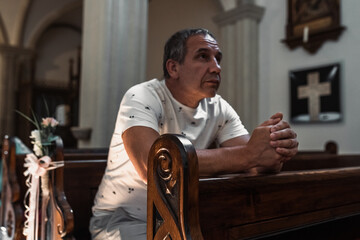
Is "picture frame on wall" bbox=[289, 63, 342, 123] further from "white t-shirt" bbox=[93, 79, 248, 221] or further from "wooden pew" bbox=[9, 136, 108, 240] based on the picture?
Result: "wooden pew" bbox=[9, 136, 108, 240]

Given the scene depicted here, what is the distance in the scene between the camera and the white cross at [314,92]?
19.5 feet

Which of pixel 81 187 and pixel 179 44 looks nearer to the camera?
pixel 179 44

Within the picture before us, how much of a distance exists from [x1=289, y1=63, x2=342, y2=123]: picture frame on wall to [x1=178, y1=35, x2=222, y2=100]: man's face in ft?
14.9

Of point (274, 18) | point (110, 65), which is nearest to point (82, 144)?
point (110, 65)

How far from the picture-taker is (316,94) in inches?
237

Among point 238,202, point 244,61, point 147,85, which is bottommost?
point 238,202

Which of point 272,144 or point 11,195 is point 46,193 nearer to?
point 11,195

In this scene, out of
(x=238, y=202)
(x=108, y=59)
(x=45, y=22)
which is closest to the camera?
(x=238, y=202)

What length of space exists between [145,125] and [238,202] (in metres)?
0.54

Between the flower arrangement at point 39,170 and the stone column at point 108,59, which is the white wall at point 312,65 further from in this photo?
the flower arrangement at point 39,170

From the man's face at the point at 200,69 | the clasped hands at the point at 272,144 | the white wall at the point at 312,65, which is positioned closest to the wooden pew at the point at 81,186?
the man's face at the point at 200,69

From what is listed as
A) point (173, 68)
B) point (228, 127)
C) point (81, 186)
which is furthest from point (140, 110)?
point (81, 186)

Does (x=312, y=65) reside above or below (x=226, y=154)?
above

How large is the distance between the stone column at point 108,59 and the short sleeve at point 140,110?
3072 millimetres
